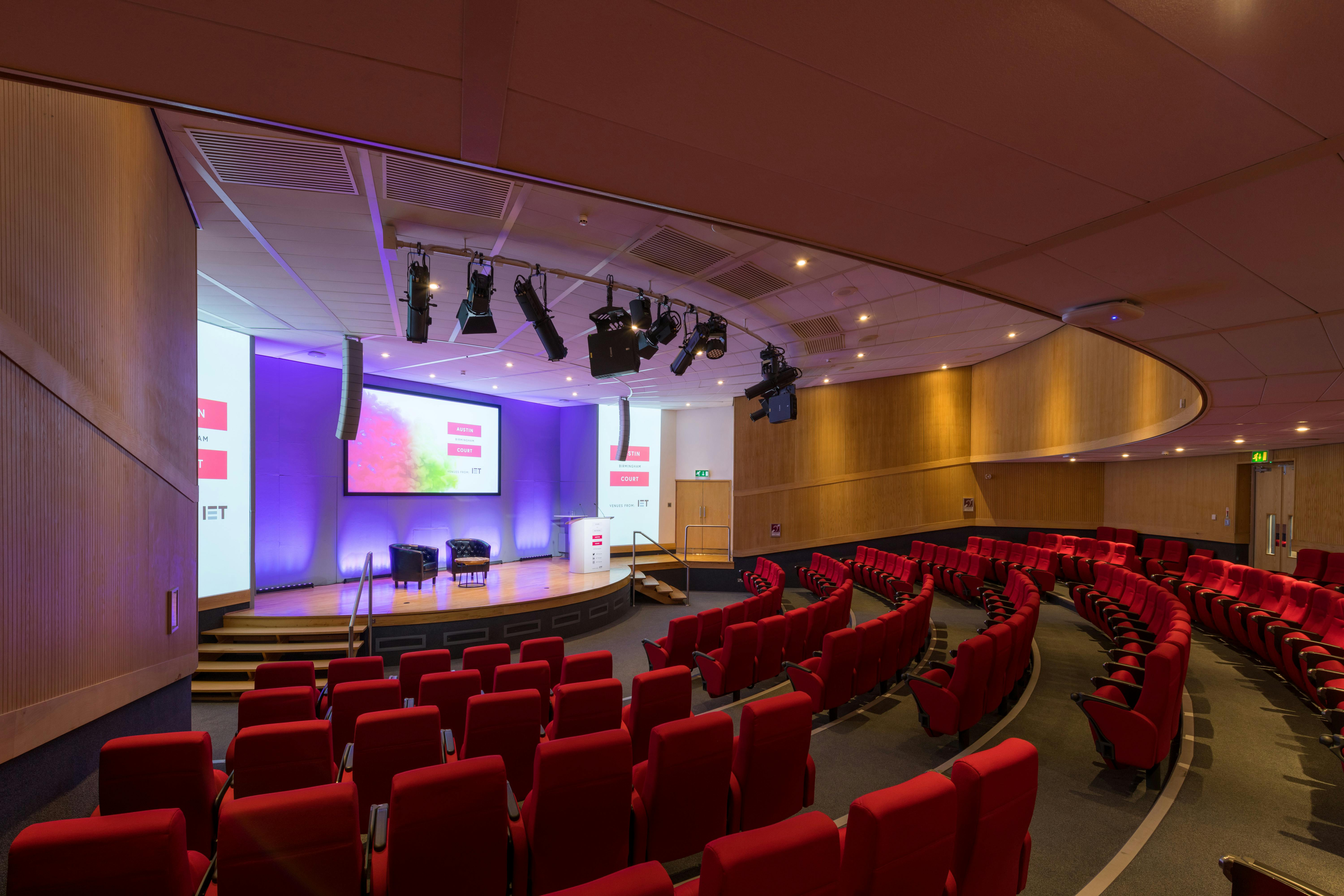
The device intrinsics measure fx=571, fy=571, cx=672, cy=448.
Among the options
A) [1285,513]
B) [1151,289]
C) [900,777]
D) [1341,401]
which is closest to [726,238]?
[1151,289]

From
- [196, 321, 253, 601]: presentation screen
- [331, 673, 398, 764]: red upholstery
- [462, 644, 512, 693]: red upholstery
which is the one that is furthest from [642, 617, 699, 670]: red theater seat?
[196, 321, 253, 601]: presentation screen

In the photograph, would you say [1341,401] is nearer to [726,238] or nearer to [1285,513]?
[726,238]

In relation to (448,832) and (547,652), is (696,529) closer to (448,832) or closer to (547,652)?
(547,652)

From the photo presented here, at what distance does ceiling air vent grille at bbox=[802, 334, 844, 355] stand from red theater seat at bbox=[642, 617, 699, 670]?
479 centimetres

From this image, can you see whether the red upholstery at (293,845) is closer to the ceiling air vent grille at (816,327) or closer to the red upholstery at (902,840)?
the red upholstery at (902,840)

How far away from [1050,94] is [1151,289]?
1940 mm

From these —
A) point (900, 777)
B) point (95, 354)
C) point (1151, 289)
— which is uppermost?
point (1151, 289)

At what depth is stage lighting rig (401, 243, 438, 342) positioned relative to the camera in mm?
5402

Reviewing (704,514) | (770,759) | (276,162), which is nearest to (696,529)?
(704,514)

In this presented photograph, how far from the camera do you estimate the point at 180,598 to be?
15.6ft

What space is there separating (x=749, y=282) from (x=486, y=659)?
4649mm

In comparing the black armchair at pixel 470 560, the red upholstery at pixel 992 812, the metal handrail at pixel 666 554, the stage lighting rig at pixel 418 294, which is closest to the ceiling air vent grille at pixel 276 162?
the stage lighting rig at pixel 418 294

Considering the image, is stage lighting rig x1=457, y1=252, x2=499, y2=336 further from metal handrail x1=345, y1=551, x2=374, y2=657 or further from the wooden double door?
the wooden double door

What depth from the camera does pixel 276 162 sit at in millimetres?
3904
